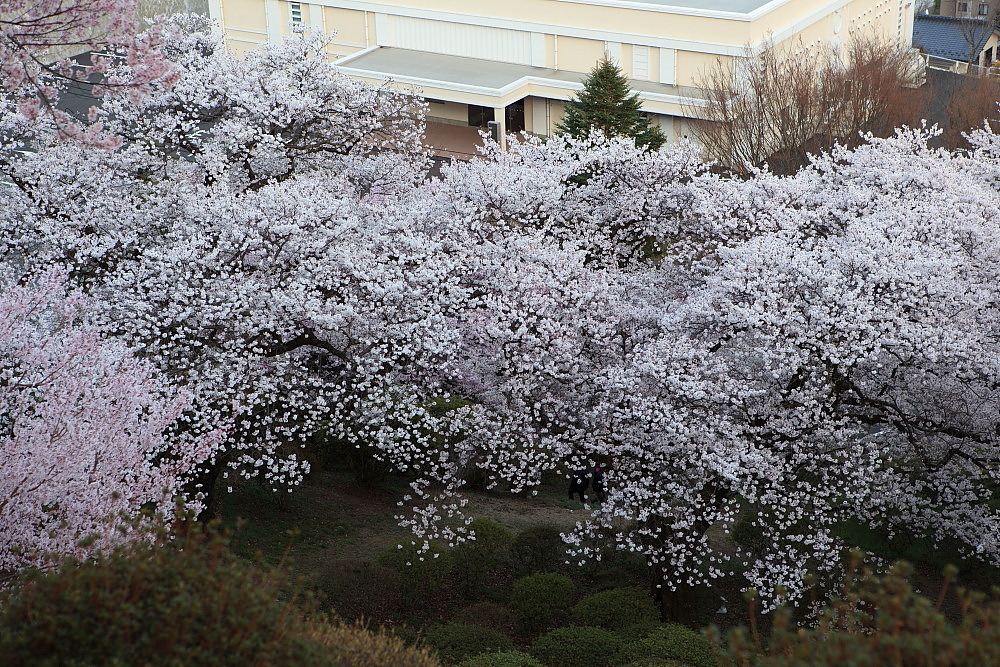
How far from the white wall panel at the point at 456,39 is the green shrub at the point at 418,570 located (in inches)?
1250

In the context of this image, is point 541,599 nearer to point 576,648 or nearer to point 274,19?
point 576,648

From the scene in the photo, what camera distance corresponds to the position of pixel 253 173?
2072cm

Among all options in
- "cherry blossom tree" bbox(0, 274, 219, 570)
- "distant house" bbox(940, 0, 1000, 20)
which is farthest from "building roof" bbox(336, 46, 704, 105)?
"distant house" bbox(940, 0, 1000, 20)

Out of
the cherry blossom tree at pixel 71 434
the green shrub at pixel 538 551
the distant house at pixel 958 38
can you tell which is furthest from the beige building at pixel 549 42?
the cherry blossom tree at pixel 71 434

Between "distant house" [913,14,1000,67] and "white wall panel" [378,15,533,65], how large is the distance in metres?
26.7

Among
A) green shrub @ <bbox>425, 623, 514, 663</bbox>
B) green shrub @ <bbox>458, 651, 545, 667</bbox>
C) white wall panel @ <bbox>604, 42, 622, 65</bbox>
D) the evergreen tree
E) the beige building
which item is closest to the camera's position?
green shrub @ <bbox>458, 651, 545, 667</bbox>

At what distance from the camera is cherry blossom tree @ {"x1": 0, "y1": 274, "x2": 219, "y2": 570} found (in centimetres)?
994

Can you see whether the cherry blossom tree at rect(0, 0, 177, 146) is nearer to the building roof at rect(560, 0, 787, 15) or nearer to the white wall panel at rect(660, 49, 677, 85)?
the white wall panel at rect(660, 49, 677, 85)

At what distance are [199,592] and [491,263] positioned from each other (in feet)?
34.2

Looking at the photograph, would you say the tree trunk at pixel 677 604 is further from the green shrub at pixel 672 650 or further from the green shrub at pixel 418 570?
the green shrub at pixel 418 570

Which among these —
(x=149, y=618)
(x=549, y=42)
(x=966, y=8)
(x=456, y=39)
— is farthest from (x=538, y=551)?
(x=966, y=8)

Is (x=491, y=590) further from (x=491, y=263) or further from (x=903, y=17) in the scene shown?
(x=903, y=17)

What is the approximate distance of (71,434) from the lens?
35.1 feet

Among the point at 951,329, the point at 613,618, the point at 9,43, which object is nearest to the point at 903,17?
the point at 951,329
